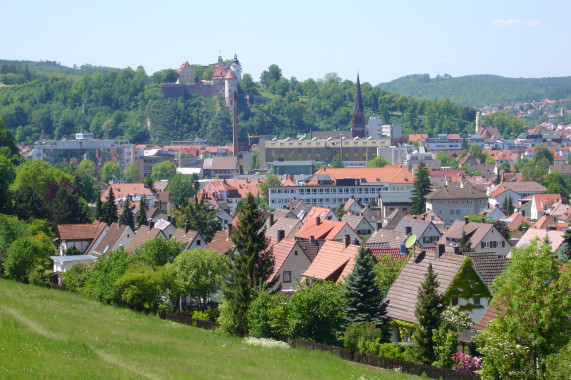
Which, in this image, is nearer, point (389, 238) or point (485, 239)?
point (389, 238)

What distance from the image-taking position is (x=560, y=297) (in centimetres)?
2325

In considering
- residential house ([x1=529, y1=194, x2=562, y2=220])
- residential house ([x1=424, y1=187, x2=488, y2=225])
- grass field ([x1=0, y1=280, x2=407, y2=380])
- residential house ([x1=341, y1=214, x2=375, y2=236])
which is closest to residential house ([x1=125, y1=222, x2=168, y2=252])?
grass field ([x1=0, y1=280, x2=407, y2=380])

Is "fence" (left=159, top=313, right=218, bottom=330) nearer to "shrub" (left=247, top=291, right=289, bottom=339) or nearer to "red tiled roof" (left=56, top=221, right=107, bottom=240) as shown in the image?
"shrub" (left=247, top=291, right=289, bottom=339)

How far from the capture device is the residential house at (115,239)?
54750mm

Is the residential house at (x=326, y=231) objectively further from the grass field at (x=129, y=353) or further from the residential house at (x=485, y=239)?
the grass field at (x=129, y=353)

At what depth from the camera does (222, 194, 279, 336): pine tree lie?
35000mm

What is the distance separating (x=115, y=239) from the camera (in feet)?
182

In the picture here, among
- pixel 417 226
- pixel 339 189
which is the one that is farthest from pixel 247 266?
pixel 339 189

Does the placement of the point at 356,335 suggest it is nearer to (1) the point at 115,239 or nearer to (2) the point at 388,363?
(2) the point at 388,363

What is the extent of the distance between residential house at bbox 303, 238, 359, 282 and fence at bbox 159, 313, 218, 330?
5.30m

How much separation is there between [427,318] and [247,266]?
415 inches

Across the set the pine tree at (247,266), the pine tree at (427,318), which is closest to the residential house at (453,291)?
the pine tree at (427,318)

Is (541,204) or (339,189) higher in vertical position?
(339,189)

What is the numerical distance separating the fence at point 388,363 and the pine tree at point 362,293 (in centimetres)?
216
